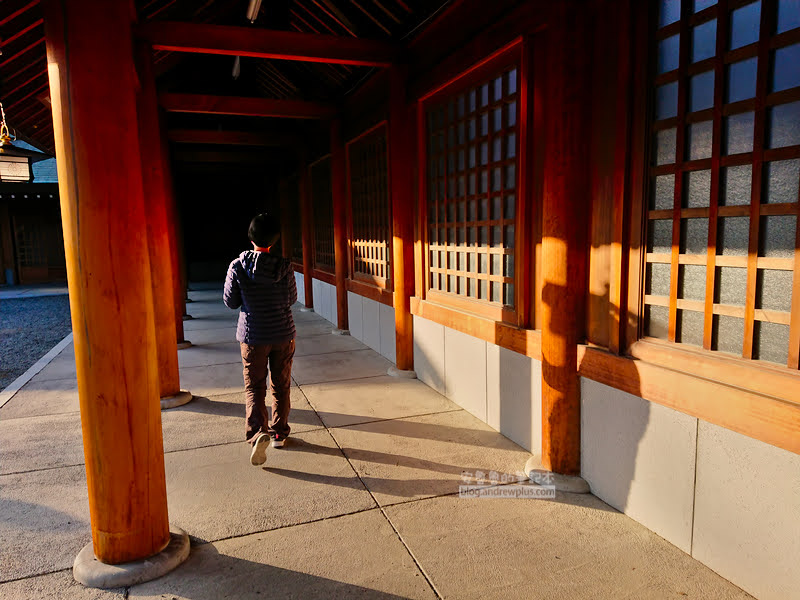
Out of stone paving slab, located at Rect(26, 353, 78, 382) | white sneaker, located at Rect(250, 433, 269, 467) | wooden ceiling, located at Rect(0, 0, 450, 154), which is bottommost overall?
stone paving slab, located at Rect(26, 353, 78, 382)

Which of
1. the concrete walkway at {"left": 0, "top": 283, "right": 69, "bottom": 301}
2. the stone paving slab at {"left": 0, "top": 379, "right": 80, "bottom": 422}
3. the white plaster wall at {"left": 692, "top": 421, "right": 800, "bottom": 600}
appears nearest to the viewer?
the white plaster wall at {"left": 692, "top": 421, "right": 800, "bottom": 600}

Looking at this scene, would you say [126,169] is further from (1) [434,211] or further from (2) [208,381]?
(2) [208,381]

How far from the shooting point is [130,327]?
8.33ft

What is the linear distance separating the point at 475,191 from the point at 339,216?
14.3 feet

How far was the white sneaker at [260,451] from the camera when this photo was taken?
3.81 meters

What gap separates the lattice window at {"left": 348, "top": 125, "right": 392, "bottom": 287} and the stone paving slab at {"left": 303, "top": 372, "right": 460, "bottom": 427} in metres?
1.76

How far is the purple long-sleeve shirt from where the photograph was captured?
12.6 ft

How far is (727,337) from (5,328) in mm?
12138

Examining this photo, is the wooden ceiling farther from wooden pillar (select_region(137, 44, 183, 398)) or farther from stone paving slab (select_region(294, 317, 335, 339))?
stone paving slab (select_region(294, 317, 335, 339))

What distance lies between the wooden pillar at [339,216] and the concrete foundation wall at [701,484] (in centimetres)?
602

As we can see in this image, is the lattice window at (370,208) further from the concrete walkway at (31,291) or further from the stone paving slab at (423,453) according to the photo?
the concrete walkway at (31,291)

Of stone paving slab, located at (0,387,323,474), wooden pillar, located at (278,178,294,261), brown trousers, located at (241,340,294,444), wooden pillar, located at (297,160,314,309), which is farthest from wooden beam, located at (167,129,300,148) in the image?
brown trousers, located at (241,340,294,444)

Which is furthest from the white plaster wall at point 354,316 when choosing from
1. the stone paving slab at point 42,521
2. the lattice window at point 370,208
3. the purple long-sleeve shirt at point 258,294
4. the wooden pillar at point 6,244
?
the wooden pillar at point 6,244

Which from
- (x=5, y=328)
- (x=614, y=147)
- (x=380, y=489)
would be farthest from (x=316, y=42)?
(x=5, y=328)
